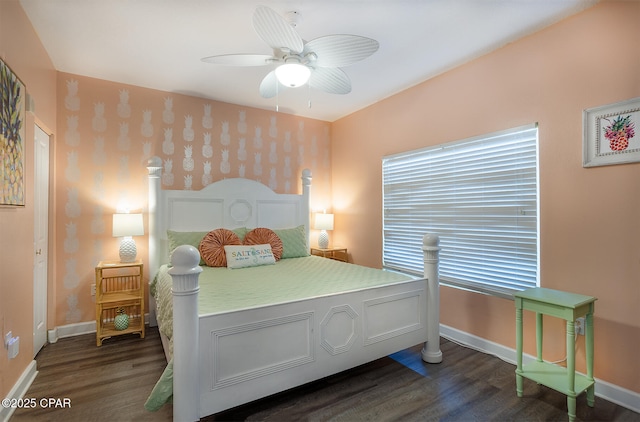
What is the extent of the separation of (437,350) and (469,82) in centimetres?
234

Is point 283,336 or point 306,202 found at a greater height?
point 306,202

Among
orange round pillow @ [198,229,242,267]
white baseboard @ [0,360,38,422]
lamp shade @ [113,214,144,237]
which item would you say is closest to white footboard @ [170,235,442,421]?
white baseboard @ [0,360,38,422]

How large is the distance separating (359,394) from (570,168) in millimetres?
2129

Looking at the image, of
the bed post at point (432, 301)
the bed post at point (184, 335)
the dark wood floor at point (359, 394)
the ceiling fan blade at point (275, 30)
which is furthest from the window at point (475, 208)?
the bed post at point (184, 335)

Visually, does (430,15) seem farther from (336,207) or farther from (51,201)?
(51,201)

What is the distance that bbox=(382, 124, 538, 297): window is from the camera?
242cm

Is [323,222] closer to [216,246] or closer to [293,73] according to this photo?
[216,246]

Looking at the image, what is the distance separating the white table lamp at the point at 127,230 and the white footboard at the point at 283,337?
1874mm

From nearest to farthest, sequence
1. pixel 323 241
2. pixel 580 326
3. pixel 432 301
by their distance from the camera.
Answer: pixel 580 326
pixel 432 301
pixel 323 241

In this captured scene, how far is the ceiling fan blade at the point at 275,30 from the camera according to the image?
1.55 m

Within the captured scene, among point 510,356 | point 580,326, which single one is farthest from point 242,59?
point 510,356

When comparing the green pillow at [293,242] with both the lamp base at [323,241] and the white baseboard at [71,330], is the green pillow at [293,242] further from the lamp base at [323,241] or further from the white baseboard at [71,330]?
the white baseboard at [71,330]

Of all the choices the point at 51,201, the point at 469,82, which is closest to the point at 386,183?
the point at 469,82

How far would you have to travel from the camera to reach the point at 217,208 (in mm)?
3609
